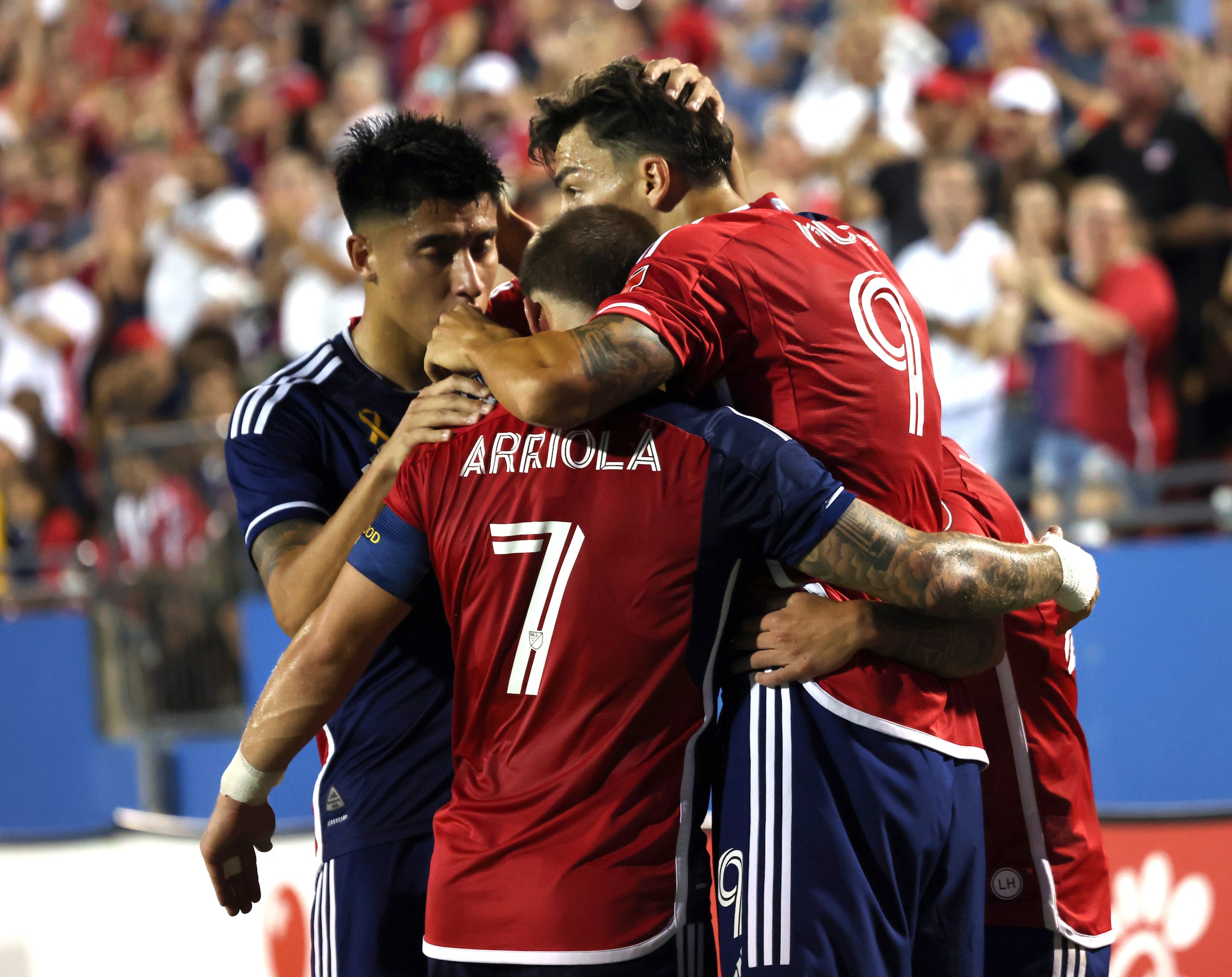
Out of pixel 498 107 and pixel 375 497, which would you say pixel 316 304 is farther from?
pixel 375 497

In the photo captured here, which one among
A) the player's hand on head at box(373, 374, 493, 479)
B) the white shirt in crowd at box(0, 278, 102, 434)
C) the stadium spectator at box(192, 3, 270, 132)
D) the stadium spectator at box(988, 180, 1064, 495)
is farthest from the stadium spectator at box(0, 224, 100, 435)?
the player's hand on head at box(373, 374, 493, 479)

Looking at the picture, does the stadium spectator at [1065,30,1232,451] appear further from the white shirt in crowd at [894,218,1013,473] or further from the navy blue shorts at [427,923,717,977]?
the navy blue shorts at [427,923,717,977]

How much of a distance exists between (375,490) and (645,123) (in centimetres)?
94

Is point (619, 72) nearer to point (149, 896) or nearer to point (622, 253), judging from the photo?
point (622, 253)

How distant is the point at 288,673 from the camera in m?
2.81

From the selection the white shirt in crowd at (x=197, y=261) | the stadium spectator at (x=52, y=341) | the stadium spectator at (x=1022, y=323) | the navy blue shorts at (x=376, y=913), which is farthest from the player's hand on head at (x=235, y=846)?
the stadium spectator at (x=52, y=341)

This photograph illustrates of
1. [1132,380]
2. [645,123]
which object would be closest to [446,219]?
[645,123]

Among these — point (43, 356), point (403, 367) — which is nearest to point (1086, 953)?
point (403, 367)

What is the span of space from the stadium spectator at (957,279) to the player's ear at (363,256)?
11.5 feet

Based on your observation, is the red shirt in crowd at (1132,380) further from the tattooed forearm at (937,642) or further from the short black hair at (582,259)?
the short black hair at (582,259)

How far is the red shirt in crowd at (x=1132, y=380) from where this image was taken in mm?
6340

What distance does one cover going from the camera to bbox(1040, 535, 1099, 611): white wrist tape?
2.81m

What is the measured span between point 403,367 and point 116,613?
17.7ft

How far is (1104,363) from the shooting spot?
6.38 metres
